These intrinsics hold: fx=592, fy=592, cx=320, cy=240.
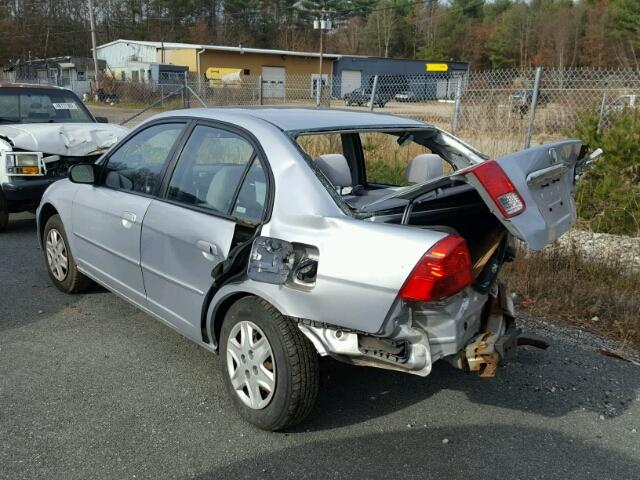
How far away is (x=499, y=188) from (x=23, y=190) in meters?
6.26

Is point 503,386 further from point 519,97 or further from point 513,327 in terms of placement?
point 519,97

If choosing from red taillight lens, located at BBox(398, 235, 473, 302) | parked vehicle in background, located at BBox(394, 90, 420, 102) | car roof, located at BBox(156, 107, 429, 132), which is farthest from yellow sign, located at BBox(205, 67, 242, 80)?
red taillight lens, located at BBox(398, 235, 473, 302)

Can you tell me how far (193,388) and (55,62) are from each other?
2643 inches

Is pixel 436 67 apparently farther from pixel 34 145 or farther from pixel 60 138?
pixel 34 145

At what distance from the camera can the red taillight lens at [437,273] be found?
8.45ft

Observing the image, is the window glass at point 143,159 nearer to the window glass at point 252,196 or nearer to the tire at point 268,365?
the window glass at point 252,196

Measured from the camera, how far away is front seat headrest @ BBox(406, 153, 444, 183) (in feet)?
13.1

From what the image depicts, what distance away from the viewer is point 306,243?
9.33 feet

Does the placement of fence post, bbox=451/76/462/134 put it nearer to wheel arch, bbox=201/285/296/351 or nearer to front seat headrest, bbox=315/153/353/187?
front seat headrest, bbox=315/153/353/187

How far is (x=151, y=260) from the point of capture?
374 cm

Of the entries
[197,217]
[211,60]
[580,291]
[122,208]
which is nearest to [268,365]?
[197,217]

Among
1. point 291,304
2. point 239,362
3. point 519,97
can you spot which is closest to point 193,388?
point 239,362

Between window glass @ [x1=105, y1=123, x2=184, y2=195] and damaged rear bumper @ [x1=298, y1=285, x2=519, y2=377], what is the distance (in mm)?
1669

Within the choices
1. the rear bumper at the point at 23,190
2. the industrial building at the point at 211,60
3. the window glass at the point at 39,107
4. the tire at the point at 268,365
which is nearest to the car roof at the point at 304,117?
the tire at the point at 268,365
